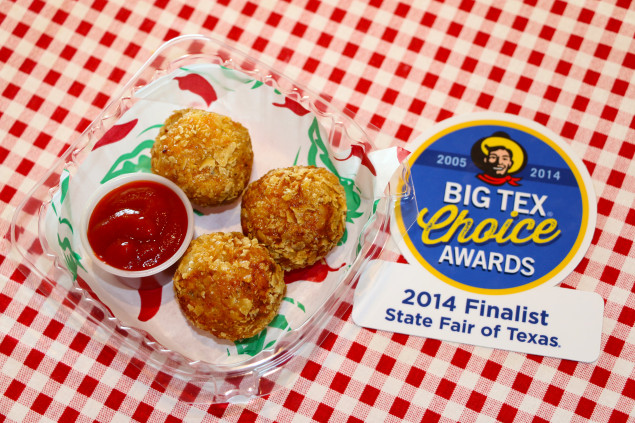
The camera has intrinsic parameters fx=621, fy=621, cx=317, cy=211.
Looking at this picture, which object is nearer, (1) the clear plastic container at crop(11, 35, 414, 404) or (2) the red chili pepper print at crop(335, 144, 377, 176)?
(1) the clear plastic container at crop(11, 35, 414, 404)

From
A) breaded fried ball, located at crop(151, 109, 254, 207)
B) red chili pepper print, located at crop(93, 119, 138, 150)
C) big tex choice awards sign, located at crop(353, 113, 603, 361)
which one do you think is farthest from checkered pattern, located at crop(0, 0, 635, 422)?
breaded fried ball, located at crop(151, 109, 254, 207)

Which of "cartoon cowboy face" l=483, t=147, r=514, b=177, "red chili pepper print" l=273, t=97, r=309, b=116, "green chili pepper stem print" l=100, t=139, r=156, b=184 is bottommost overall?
"green chili pepper stem print" l=100, t=139, r=156, b=184

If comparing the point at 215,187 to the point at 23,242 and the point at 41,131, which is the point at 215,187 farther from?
the point at 41,131

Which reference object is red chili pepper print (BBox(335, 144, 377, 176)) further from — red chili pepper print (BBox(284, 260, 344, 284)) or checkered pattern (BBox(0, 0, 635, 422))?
red chili pepper print (BBox(284, 260, 344, 284))

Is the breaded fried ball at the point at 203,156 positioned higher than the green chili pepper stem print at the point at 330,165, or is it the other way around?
the green chili pepper stem print at the point at 330,165

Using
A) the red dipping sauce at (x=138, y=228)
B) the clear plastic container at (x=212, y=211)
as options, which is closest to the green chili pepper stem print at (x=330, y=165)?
the clear plastic container at (x=212, y=211)

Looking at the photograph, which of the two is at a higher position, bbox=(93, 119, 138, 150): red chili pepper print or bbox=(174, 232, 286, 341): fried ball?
bbox=(93, 119, 138, 150): red chili pepper print

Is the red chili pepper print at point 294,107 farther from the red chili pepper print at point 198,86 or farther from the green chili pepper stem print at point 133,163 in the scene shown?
the green chili pepper stem print at point 133,163
